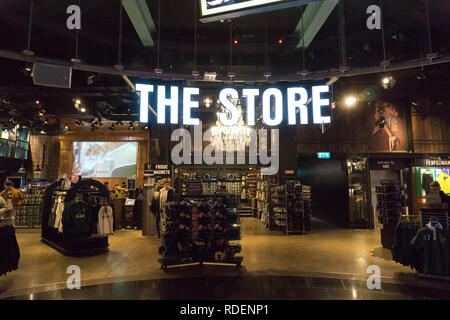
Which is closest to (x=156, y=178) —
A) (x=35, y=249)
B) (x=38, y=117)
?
(x=35, y=249)

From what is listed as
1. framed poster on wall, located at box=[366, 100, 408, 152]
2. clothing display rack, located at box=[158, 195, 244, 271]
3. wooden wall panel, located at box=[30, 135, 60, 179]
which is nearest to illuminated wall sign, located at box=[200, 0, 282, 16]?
clothing display rack, located at box=[158, 195, 244, 271]

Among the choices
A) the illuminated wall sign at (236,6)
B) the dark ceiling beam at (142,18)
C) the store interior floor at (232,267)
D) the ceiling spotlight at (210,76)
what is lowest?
the store interior floor at (232,267)

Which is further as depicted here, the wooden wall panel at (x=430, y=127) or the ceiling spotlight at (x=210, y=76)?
the wooden wall panel at (x=430, y=127)

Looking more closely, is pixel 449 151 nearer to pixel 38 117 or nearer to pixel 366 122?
pixel 366 122

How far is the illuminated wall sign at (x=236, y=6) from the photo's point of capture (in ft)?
9.12

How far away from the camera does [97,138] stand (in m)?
15.7

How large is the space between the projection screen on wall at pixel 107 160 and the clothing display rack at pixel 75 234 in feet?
28.3

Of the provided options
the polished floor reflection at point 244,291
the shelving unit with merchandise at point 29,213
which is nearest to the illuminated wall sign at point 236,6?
the polished floor reflection at point 244,291

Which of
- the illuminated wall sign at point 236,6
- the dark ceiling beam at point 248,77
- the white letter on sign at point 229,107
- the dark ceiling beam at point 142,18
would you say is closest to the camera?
the illuminated wall sign at point 236,6

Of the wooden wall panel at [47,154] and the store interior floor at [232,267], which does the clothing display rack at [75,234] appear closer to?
the store interior floor at [232,267]

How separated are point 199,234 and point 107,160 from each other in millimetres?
13056

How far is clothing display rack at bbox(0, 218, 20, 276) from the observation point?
13.2ft

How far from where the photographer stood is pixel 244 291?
385 cm

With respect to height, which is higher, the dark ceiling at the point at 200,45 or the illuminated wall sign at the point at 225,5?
the dark ceiling at the point at 200,45
